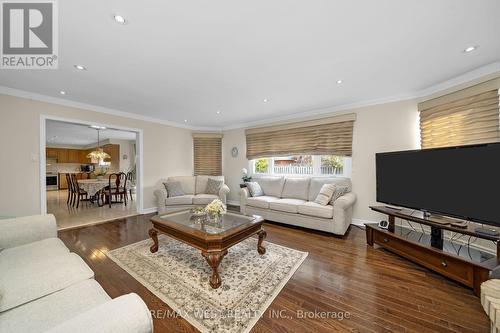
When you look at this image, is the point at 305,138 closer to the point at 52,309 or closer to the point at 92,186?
the point at 52,309

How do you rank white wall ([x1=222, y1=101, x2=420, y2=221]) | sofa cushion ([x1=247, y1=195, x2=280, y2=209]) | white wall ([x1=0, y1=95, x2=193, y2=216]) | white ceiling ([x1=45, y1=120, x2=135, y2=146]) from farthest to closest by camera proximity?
white ceiling ([x1=45, y1=120, x2=135, y2=146]), sofa cushion ([x1=247, y1=195, x2=280, y2=209]), white wall ([x1=222, y1=101, x2=420, y2=221]), white wall ([x1=0, y1=95, x2=193, y2=216])

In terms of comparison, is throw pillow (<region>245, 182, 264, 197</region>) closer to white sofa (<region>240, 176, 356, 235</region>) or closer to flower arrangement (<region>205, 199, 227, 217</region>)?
white sofa (<region>240, 176, 356, 235</region>)

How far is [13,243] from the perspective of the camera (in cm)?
167

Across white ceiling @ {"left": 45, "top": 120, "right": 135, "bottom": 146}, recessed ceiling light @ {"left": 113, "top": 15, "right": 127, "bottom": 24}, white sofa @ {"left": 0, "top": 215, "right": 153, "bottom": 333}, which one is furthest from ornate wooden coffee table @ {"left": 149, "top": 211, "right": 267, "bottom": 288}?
white ceiling @ {"left": 45, "top": 120, "right": 135, "bottom": 146}

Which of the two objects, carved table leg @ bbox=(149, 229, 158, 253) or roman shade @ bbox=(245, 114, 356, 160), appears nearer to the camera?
carved table leg @ bbox=(149, 229, 158, 253)

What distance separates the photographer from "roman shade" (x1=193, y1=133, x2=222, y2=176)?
5789 mm

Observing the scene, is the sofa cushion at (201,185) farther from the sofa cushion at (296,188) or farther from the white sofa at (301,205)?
the sofa cushion at (296,188)

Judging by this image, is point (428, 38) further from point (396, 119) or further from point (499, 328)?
point (499, 328)

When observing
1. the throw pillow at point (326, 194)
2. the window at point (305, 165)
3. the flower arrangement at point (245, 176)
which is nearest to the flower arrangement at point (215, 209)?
the throw pillow at point (326, 194)

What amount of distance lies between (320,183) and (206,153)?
3.51 m

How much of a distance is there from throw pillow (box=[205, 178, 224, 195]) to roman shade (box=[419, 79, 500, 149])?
4196 millimetres

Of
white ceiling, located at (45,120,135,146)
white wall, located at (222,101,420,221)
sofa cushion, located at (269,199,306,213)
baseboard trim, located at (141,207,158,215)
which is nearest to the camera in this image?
white wall, located at (222,101,420,221)

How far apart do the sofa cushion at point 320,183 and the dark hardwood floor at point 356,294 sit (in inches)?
49.2

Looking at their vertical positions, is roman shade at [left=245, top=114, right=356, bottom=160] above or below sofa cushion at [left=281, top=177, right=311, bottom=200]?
above
